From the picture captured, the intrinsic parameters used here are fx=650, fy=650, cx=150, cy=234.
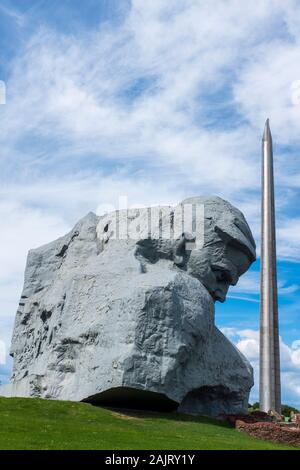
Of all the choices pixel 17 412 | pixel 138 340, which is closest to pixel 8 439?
pixel 17 412

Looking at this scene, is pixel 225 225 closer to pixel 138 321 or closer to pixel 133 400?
pixel 138 321

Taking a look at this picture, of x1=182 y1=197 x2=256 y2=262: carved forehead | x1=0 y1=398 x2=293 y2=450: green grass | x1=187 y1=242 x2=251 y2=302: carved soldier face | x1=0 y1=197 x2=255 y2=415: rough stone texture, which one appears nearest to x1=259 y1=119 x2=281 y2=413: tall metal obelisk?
x1=0 y1=197 x2=255 y2=415: rough stone texture

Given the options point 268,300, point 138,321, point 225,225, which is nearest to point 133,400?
point 138,321

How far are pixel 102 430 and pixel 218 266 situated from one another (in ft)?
28.8

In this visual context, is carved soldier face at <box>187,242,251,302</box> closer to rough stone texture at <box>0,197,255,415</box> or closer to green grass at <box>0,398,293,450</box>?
rough stone texture at <box>0,197,255,415</box>

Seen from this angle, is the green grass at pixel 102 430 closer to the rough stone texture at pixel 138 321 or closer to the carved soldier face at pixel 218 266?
the rough stone texture at pixel 138 321

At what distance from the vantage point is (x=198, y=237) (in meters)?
22.9

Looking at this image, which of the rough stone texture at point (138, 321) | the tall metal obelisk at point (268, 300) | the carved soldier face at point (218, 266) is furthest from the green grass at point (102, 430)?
the tall metal obelisk at point (268, 300)

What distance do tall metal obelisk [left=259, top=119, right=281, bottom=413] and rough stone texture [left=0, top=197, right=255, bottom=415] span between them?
9223mm

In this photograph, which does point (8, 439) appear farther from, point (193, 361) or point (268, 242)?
point (268, 242)

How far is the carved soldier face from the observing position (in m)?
22.7

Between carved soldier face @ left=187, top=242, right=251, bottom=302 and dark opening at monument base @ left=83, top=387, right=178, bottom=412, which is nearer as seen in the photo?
dark opening at monument base @ left=83, top=387, right=178, bottom=412

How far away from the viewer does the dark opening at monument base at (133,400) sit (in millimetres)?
19016
